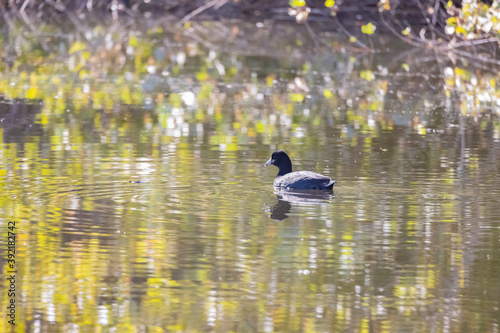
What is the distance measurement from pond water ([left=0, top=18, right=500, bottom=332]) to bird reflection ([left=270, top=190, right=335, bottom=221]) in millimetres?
31

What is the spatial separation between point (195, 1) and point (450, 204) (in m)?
29.2

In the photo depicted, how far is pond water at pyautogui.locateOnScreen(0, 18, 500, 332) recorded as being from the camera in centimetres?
612

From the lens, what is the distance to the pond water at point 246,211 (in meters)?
6.12

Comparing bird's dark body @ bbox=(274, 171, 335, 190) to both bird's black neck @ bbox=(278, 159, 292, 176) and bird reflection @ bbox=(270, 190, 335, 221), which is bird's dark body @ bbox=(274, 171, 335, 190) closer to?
bird reflection @ bbox=(270, 190, 335, 221)

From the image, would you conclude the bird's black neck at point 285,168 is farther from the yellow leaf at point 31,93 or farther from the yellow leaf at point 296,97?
the yellow leaf at point 31,93

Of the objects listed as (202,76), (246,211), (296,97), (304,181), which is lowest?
(246,211)

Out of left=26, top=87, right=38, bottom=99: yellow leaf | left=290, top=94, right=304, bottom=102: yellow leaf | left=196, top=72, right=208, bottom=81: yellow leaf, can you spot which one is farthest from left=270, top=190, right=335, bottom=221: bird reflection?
left=196, top=72, right=208, bottom=81: yellow leaf

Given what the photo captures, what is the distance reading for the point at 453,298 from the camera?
6.34 meters

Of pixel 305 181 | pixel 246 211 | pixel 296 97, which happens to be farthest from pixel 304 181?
pixel 296 97

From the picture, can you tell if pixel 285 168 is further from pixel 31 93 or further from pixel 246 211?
pixel 31 93

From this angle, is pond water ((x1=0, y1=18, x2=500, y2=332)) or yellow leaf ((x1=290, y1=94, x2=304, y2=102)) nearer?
pond water ((x1=0, y1=18, x2=500, y2=332))

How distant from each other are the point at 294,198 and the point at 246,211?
30.6 inches

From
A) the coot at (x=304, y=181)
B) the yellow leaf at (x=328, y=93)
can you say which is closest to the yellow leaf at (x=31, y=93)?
the yellow leaf at (x=328, y=93)

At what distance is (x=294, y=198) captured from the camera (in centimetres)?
926
